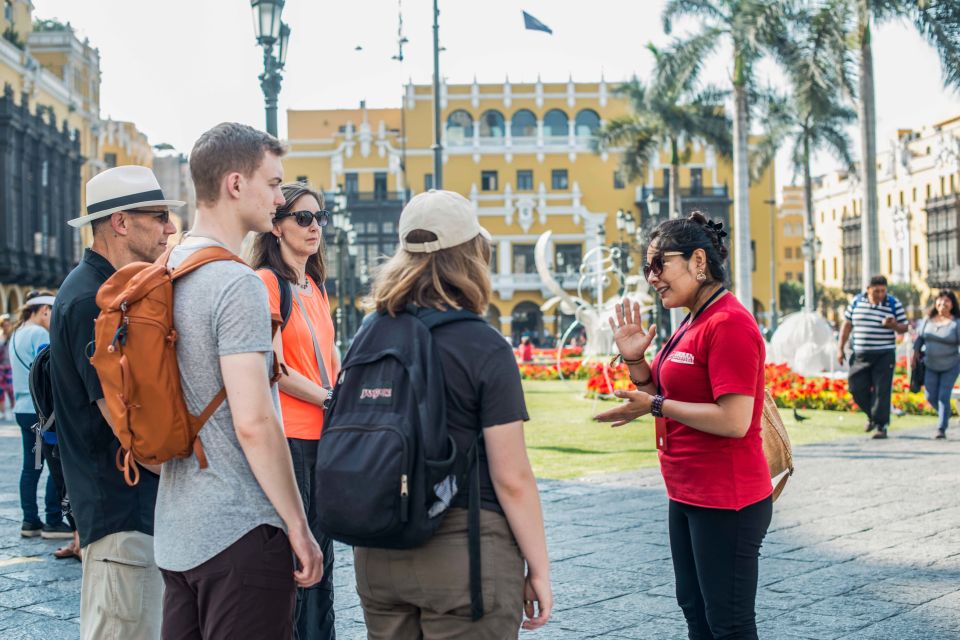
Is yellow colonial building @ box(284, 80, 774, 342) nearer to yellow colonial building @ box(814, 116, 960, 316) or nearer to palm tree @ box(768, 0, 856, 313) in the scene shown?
yellow colonial building @ box(814, 116, 960, 316)

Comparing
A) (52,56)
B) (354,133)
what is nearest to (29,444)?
(52,56)

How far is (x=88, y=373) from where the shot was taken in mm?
3064

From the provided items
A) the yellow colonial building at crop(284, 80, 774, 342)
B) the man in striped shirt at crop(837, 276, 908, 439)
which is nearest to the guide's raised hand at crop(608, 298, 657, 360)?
the man in striped shirt at crop(837, 276, 908, 439)

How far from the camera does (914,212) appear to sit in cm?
7244

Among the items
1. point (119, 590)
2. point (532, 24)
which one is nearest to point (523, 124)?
point (532, 24)

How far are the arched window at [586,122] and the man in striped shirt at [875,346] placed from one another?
5009 cm

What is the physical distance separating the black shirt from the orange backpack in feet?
1.57

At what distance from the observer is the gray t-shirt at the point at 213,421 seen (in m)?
2.63

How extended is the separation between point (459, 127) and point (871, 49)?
41.5m

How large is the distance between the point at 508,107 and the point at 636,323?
192 feet

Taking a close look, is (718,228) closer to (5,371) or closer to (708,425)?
(708,425)

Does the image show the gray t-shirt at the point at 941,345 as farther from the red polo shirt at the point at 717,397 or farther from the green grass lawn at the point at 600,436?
the red polo shirt at the point at 717,397

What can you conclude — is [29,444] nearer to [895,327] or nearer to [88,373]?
[88,373]

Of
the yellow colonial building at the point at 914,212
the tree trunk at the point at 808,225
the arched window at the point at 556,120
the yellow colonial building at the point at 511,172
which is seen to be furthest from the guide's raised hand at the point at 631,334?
the yellow colonial building at the point at 914,212
